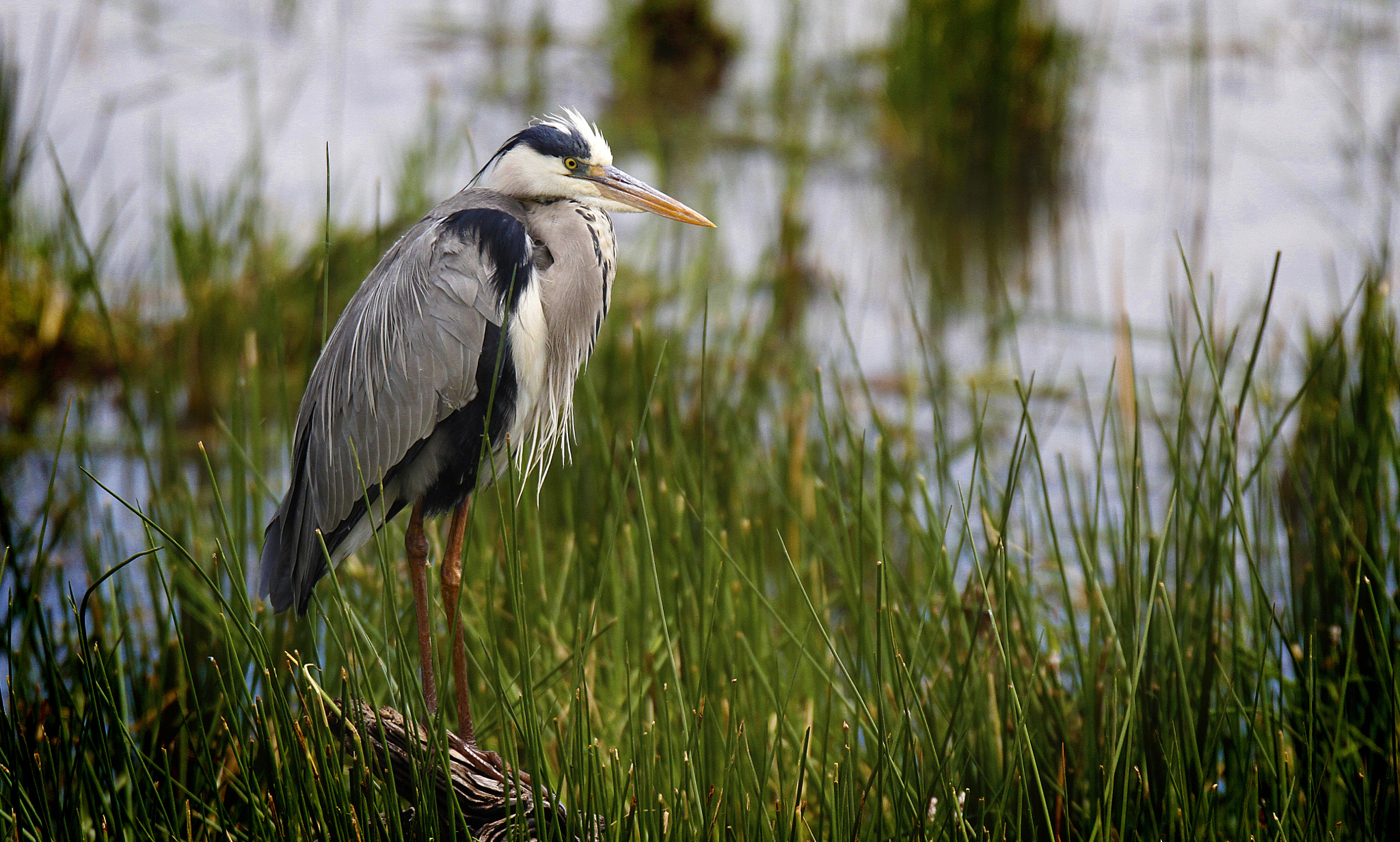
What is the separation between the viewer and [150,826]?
1.70 meters

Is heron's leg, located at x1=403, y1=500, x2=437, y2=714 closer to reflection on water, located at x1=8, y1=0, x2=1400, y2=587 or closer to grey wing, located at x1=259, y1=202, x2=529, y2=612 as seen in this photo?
grey wing, located at x1=259, y1=202, x2=529, y2=612

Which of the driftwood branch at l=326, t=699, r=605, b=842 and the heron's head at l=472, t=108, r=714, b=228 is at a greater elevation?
the heron's head at l=472, t=108, r=714, b=228

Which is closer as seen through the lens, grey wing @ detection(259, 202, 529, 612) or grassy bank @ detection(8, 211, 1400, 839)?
grassy bank @ detection(8, 211, 1400, 839)

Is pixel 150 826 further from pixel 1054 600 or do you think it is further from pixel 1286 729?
pixel 1054 600

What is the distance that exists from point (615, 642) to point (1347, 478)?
4.36 ft

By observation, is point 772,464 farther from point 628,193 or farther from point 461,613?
point 461,613

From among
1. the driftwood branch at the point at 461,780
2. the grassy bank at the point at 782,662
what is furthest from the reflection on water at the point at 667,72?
the driftwood branch at the point at 461,780

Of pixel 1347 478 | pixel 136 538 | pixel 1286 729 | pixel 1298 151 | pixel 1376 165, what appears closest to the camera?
pixel 1286 729

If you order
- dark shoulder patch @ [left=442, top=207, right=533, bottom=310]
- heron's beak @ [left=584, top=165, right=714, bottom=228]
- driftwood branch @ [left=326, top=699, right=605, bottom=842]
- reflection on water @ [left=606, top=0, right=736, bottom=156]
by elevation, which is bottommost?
driftwood branch @ [left=326, top=699, right=605, bottom=842]

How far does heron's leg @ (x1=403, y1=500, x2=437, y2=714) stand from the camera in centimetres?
197

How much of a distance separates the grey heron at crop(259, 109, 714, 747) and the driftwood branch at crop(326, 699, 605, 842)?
0.14 m

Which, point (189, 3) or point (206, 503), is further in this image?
point (189, 3)

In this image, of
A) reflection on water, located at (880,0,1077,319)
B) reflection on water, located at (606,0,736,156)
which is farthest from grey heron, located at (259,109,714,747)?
reflection on water, located at (606,0,736,156)

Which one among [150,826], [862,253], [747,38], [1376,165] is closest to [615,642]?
[150,826]
